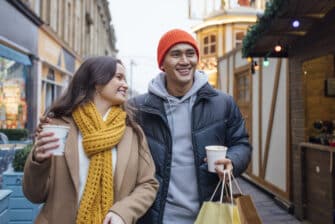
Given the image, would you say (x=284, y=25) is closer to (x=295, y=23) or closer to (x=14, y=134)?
(x=295, y=23)

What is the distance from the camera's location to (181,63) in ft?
6.93

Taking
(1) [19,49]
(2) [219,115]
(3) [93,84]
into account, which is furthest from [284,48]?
(1) [19,49]

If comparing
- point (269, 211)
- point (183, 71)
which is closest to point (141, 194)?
point (183, 71)

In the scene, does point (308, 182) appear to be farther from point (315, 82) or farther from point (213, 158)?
point (213, 158)

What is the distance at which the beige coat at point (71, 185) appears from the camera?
1.65m

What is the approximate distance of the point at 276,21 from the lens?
4410 millimetres

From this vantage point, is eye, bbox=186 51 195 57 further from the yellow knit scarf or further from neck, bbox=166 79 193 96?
the yellow knit scarf

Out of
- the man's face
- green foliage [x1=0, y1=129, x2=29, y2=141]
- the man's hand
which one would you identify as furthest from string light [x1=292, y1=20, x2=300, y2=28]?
green foliage [x1=0, y1=129, x2=29, y2=141]

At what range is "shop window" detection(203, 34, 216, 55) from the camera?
19.8 m

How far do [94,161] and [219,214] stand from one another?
651mm

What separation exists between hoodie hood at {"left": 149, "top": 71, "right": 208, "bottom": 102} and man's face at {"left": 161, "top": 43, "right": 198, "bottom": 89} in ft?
0.20

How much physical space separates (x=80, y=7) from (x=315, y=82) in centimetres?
1894

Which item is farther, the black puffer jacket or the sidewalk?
the sidewalk

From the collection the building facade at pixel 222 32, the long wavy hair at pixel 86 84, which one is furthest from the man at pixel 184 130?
the building facade at pixel 222 32
